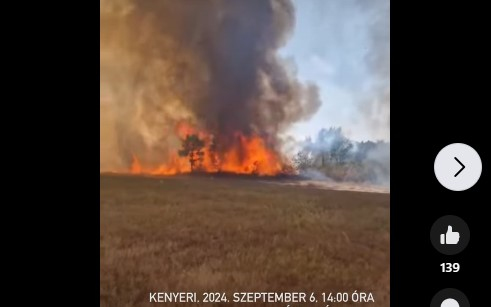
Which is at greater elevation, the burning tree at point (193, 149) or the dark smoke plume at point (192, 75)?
the dark smoke plume at point (192, 75)

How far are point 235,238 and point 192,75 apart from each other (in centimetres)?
109

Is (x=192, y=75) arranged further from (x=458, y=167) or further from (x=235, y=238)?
(x=458, y=167)

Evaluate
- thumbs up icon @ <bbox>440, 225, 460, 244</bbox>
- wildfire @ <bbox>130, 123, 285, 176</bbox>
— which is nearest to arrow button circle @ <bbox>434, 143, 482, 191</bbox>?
thumbs up icon @ <bbox>440, 225, 460, 244</bbox>

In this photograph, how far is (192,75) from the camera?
2564 mm

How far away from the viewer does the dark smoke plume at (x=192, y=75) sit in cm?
244

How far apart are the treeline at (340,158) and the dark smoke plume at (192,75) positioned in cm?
21

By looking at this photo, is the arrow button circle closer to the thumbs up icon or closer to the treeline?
the thumbs up icon

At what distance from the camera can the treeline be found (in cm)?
238

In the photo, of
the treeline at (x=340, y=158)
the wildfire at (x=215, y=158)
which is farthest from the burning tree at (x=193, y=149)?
the treeline at (x=340, y=158)

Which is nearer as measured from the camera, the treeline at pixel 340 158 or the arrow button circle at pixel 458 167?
the arrow button circle at pixel 458 167

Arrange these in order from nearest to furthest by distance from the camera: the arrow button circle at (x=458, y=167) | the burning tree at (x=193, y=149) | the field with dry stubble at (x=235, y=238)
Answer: the arrow button circle at (x=458, y=167)
the field with dry stubble at (x=235, y=238)
the burning tree at (x=193, y=149)

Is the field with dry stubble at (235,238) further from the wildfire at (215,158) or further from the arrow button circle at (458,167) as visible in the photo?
the arrow button circle at (458,167)
